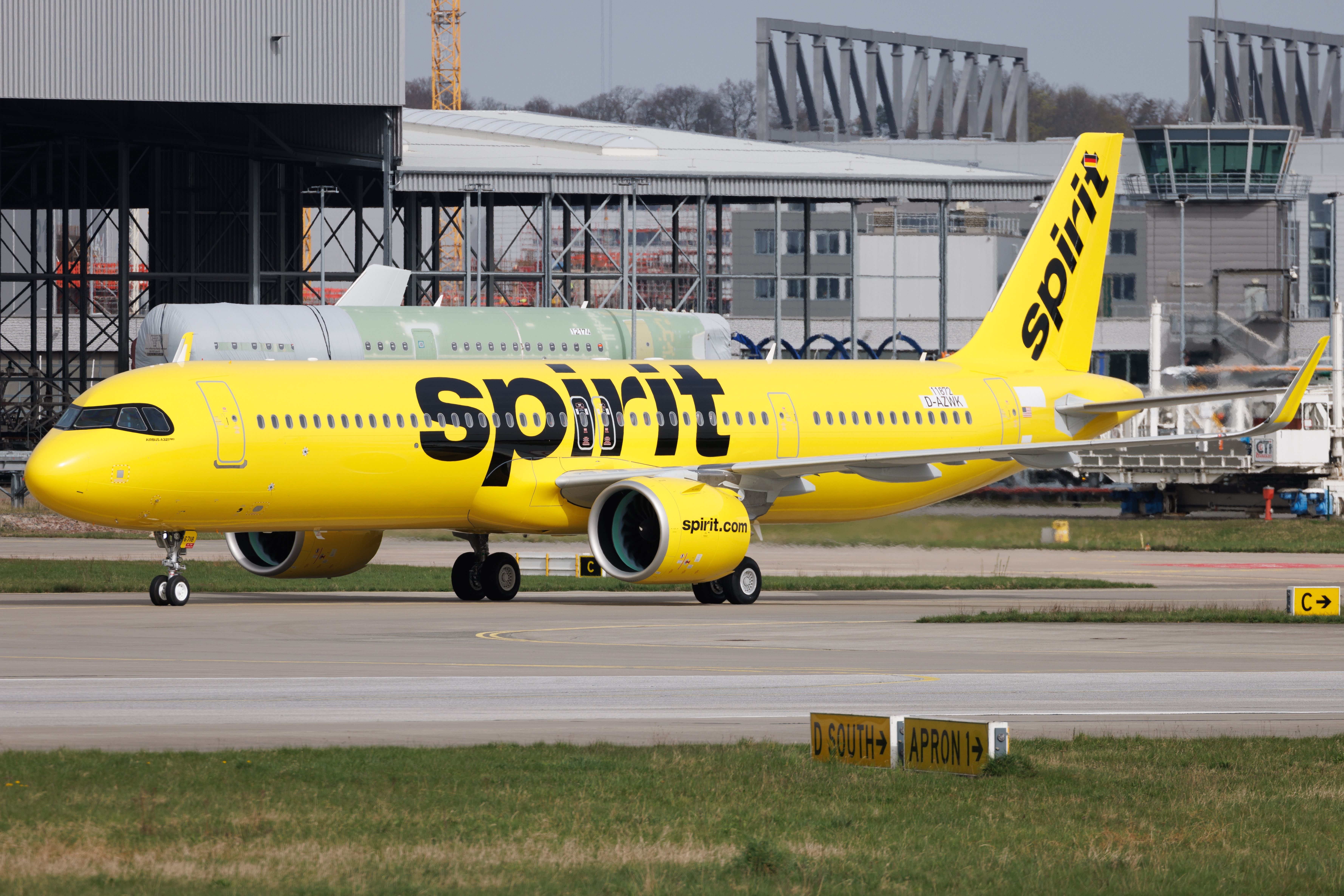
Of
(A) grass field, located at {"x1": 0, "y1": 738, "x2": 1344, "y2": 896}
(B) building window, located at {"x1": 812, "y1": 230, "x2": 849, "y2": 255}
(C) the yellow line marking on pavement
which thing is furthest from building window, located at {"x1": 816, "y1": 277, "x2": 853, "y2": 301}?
(A) grass field, located at {"x1": 0, "y1": 738, "x2": 1344, "y2": 896}

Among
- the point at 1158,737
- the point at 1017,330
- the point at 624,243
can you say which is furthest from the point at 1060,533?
the point at 1158,737

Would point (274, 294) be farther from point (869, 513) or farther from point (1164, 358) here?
point (869, 513)

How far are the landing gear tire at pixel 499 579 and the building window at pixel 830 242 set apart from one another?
4403 inches

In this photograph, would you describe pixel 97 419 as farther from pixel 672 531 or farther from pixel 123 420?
pixel 672 531

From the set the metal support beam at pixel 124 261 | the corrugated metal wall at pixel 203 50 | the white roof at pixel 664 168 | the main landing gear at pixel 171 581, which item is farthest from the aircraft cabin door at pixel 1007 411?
the metal support beam at pixel 124 261

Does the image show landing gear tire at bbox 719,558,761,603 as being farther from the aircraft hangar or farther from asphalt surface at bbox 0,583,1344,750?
the aircraft hangar

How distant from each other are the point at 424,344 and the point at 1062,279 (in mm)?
26738

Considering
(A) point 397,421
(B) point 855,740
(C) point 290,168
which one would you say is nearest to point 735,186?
(C) point 290,168

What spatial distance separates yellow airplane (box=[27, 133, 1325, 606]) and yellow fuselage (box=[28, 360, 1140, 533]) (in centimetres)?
4

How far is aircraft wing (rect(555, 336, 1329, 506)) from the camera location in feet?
108

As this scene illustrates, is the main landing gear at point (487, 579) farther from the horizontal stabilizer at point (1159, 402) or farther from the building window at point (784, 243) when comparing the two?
the building window at point (784, 243)

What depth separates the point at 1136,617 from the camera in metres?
29.6

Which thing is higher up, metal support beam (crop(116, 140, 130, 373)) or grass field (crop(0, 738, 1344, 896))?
metal support beam (crop(116, 140, 130, 373))

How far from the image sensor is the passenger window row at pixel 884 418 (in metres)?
37.4
